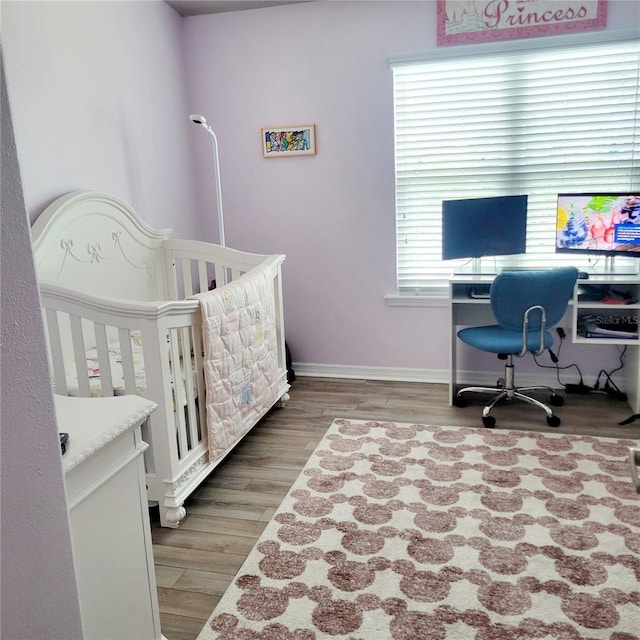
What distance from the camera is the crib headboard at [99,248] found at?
8.46 ft

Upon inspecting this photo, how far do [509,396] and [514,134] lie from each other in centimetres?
152

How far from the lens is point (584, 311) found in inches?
134

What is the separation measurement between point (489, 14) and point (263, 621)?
10.7 ft

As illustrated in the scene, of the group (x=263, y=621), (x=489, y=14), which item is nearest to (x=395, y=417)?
(x=263, y=621)

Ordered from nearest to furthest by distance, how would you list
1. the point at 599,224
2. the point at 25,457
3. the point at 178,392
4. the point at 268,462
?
the point at 25,457
the point at 178,392
the point at 268,462
the point at 599,224

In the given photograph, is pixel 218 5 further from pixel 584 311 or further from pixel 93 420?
pixel 93 420

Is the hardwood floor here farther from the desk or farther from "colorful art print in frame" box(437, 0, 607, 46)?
"colorful art print in frame" box(437, 0, 607, 46)

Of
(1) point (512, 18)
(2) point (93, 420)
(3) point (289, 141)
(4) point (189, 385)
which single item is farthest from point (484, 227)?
(2) point (93, 420)

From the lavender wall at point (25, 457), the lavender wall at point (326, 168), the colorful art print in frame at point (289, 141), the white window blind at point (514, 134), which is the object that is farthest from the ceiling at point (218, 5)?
the lavender wall at point (25, 457)

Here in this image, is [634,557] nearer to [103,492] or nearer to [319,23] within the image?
[103,492]

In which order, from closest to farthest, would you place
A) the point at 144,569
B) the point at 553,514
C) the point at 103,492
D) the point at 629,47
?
the point at 103,492
the point at 144,569
the point at 553,514
the point at 629,47

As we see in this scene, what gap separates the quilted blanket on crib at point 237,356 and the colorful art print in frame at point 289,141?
112cm

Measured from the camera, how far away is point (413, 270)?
378cm

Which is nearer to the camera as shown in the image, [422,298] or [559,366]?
[559,366]
